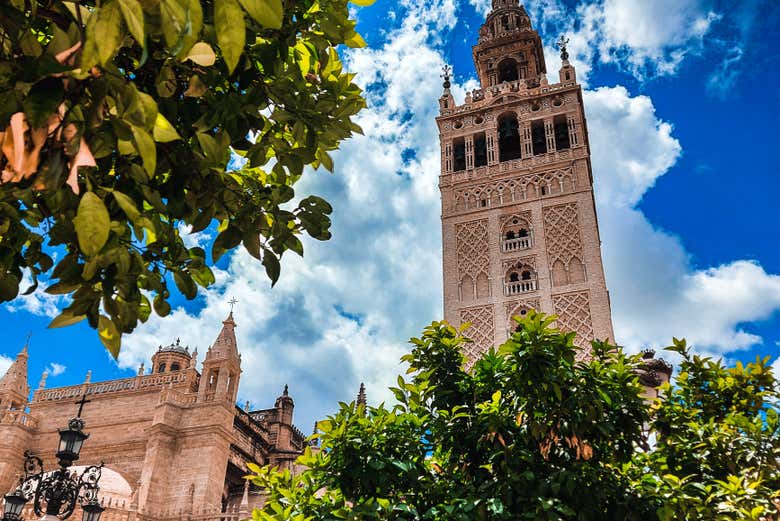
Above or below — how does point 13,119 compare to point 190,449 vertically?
below

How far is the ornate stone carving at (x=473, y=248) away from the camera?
80.1 feet

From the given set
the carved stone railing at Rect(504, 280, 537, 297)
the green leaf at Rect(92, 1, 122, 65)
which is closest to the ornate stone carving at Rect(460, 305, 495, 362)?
the carved stone railing at Rect(504, 280, 537, 297)

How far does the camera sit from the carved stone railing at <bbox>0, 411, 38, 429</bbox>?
24.5m

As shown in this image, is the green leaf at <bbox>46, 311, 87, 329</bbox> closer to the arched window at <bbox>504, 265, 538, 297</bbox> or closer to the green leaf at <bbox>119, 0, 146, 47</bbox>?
the green leaf at <bbox>119, 0, 146, 47</bbox>

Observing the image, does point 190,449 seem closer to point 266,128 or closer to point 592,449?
point 592,449

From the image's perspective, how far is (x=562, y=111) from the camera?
27125mm

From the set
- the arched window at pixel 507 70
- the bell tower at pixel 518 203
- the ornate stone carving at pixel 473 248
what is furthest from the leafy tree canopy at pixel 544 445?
the arched window at pixel 507 70

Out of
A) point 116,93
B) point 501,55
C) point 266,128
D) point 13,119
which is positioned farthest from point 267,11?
point 501,55

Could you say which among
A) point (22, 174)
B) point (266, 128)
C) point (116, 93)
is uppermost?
point (266, 128)

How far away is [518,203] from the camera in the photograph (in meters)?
25.5

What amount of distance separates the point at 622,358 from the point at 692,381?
4.29 ft

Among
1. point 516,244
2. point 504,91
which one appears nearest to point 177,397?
point 516,244

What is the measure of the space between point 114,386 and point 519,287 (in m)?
16.7

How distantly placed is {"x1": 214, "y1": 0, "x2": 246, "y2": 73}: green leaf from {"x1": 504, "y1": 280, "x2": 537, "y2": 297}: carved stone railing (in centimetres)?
2232
